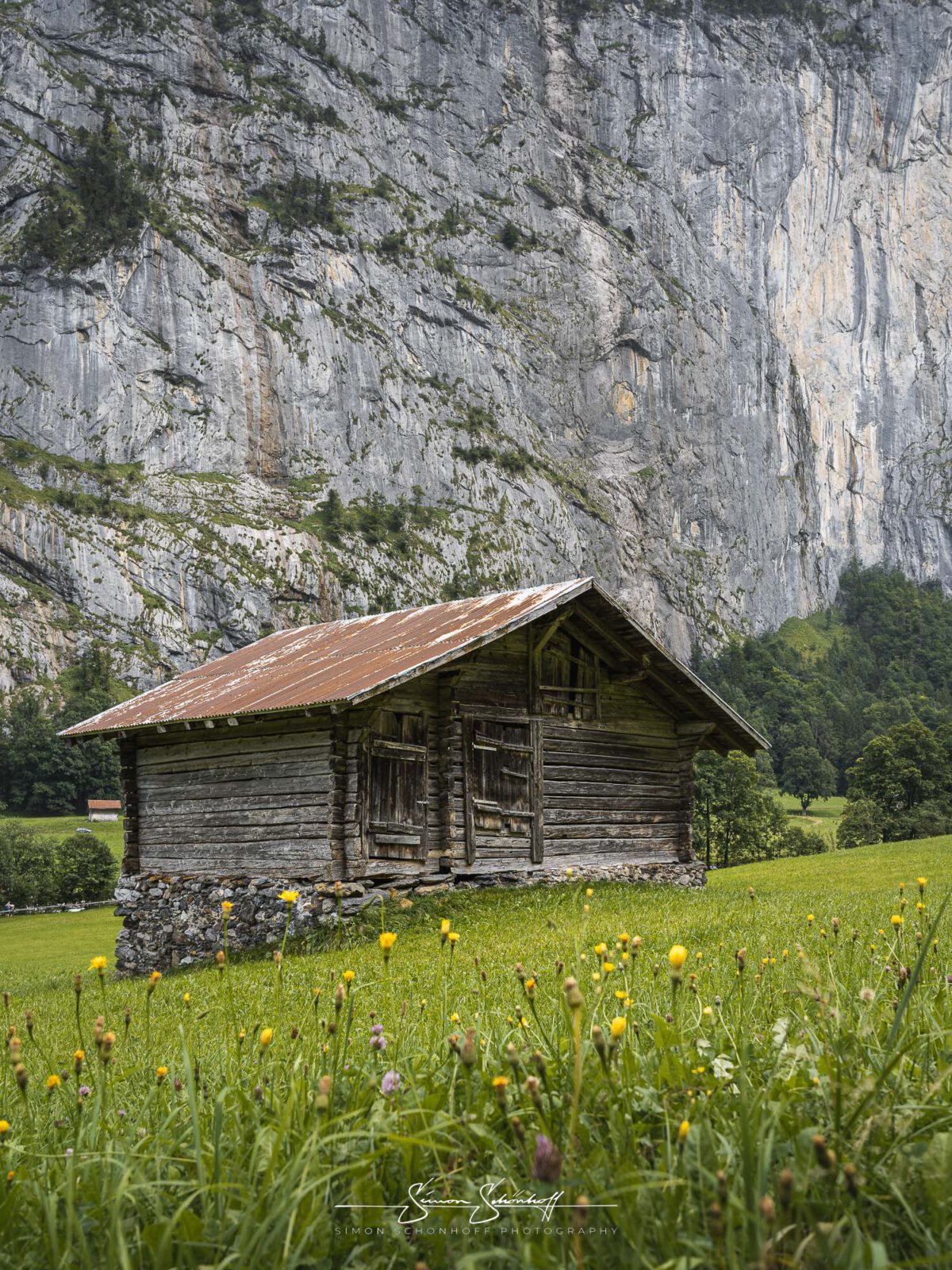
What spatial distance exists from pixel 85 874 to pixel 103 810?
118 feet

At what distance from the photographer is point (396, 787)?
16281 mm

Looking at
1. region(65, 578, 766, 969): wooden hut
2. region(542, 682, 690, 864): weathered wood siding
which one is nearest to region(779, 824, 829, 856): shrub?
region(542, 682, 690, 864): weathered wood siding

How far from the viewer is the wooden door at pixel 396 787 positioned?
15898 mm

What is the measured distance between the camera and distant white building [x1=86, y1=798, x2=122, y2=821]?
76688 mm

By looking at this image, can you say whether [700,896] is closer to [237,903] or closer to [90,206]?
[237,903]

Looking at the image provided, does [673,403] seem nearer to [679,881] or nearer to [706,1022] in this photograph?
[679,881]

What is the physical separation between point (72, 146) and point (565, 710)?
134 m

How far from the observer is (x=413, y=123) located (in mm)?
142000

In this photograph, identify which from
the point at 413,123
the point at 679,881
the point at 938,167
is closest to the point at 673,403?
the point at 413,123

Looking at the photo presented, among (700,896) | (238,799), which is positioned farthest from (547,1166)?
(238,799)

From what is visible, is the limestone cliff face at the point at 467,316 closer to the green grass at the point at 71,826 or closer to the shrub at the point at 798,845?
the green grass at the point at 71,826

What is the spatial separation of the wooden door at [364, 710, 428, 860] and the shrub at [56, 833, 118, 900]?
3226 centimetres
